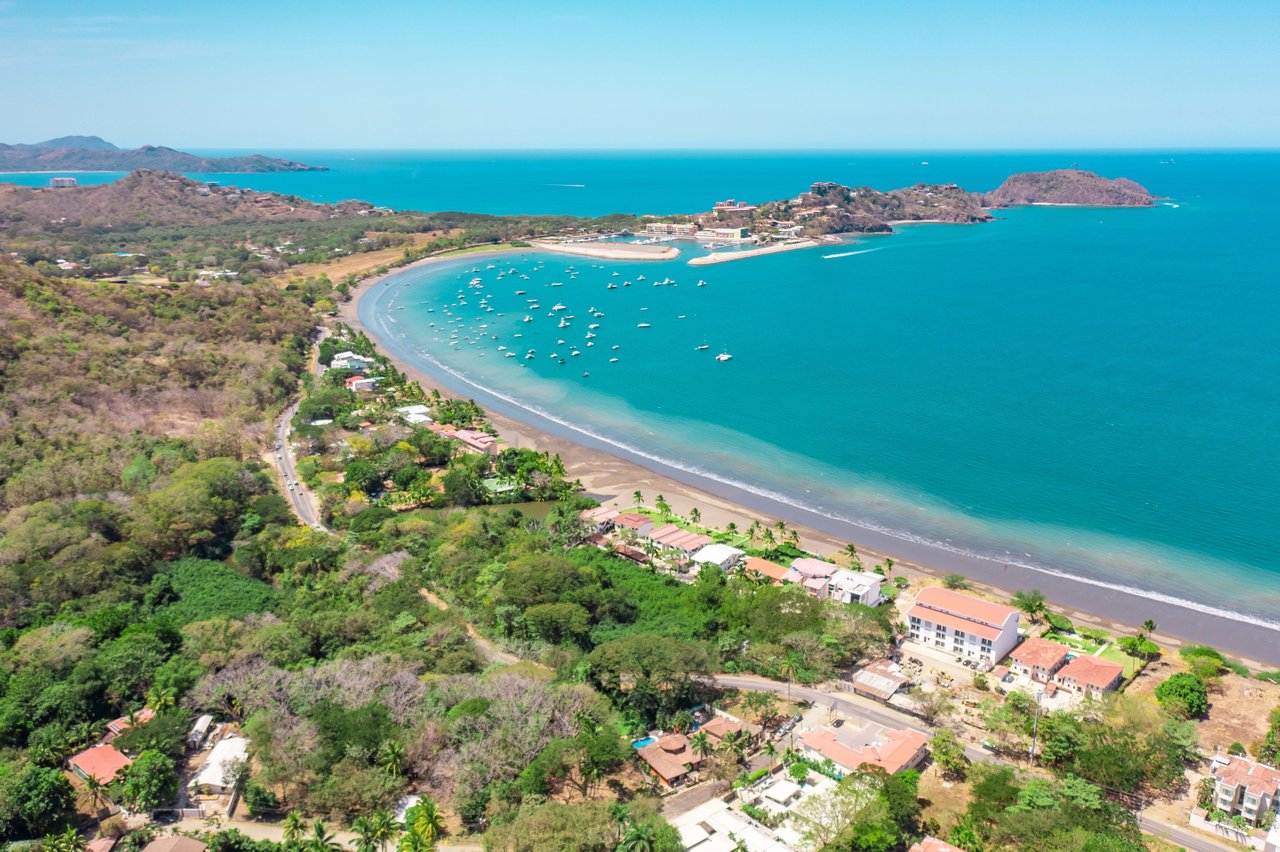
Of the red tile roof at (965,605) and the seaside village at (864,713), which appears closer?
the seaside village at (864,713)

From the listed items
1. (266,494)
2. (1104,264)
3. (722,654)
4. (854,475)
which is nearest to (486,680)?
(722,654)

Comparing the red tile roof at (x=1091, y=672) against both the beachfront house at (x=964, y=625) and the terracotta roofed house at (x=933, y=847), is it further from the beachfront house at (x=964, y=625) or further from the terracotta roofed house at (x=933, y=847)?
the terracotta roofed house at (x=933, y=847)

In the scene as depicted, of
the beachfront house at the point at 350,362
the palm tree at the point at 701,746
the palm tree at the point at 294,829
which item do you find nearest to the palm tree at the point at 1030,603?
the palm tree at the point at 701,746

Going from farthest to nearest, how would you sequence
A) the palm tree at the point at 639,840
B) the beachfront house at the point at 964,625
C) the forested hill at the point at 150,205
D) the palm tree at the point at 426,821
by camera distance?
the forested hill at the point at 150,205 → the beachfront house at the point at 964,625 → the palm tree at the point at 426,821 → the palm tree at the point at 639,840

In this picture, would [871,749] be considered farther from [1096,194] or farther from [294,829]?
[1096,194]

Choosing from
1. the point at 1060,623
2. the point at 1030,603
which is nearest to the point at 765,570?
the point at 1030,603

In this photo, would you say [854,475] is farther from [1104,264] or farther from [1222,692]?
[1104,264]
